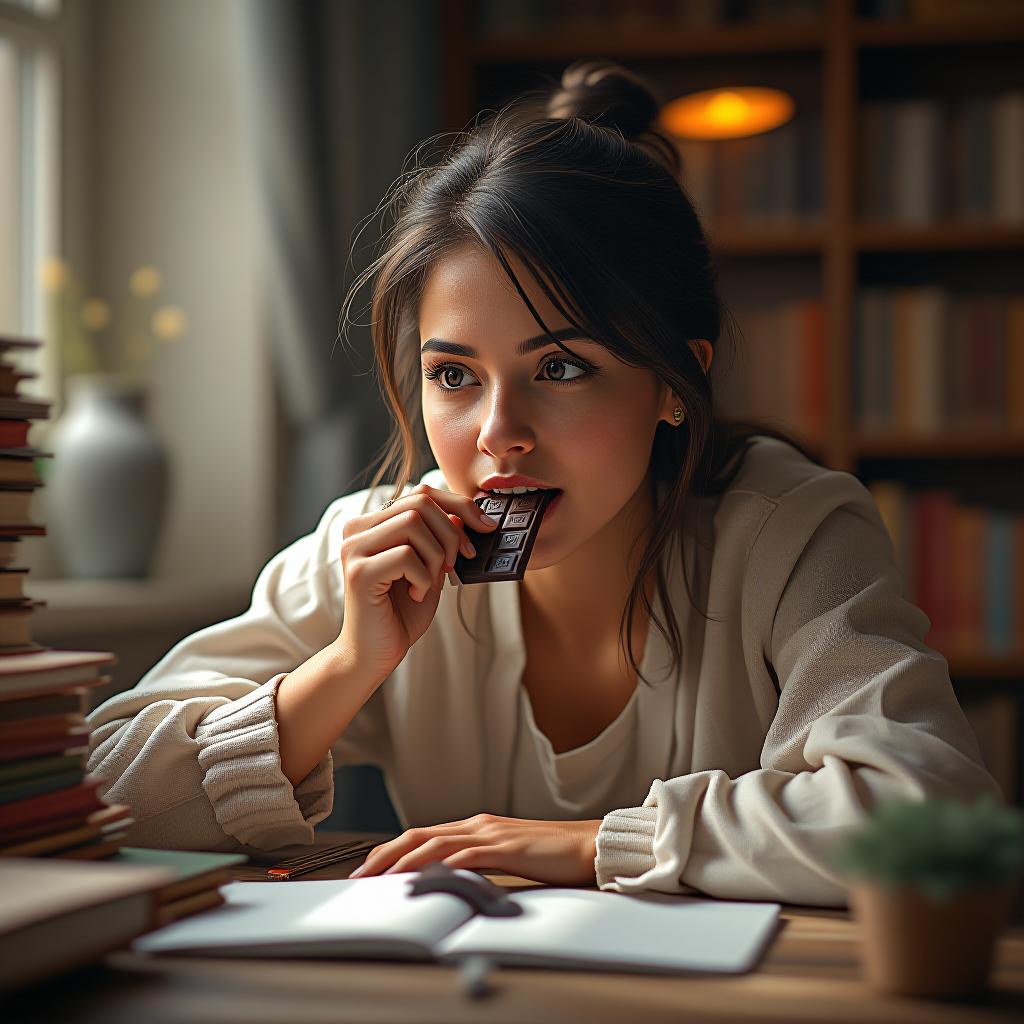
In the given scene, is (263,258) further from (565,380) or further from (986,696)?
(986,696)

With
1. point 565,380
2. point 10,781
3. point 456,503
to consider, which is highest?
point 565,380

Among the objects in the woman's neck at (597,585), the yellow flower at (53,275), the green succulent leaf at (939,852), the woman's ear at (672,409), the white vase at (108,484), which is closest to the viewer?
the green succulent leaf at (939,852)

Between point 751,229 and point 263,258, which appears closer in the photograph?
point 263,258

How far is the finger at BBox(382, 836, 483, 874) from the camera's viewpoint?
98 centimetres

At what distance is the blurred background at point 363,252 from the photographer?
2.37 metres

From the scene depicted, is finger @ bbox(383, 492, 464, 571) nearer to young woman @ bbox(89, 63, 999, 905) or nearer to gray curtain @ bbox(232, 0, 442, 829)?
young woman @ bbox(89, 63, 999, 905)

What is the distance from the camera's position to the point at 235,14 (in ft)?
8.09

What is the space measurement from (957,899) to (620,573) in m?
0.84

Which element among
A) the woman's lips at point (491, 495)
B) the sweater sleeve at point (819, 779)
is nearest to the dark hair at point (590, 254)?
the woman's lips at point (491, 495)

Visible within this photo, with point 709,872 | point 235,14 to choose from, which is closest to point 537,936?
point 709,872

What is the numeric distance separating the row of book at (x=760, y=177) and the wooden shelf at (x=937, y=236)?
0.14 metres

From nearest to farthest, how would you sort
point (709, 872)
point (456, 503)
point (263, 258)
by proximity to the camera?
point (709, 872) → point (456, 503) → point (263, 258)

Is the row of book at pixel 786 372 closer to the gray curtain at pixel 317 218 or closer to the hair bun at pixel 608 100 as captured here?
the gray curtain at pixel 317 218

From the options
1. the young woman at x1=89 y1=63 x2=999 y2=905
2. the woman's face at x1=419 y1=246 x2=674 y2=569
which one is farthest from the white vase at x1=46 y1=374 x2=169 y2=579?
the woman's face at x1=419 y1=246 x2=674 y2=569
